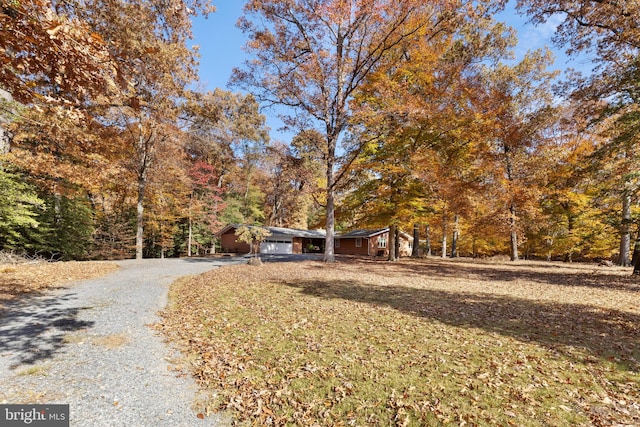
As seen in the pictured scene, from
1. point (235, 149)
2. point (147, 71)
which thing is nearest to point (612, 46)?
point (147, 71)

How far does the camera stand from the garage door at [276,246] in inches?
1313

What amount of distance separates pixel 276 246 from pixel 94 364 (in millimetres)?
29583

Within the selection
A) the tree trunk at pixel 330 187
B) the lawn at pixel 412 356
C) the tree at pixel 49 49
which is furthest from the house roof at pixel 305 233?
the tree at pixel 49 49

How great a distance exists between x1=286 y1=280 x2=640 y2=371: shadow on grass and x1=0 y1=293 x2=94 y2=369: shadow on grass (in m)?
5.76

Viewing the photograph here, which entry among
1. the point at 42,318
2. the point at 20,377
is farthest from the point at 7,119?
the point at 20,377

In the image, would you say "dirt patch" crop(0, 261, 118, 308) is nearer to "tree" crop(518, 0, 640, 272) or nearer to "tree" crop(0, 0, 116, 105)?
"tree" crop(0, 0, 116, 105)

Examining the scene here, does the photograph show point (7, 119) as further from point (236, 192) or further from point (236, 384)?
point (236, 192)

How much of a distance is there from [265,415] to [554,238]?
28.8 m

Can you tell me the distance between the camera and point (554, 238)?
24.0 metres

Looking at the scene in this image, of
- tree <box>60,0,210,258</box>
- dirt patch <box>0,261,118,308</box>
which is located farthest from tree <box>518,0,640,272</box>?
dirt patch <box>0,261,118,308</box>

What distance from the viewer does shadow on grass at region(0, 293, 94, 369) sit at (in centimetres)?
473
